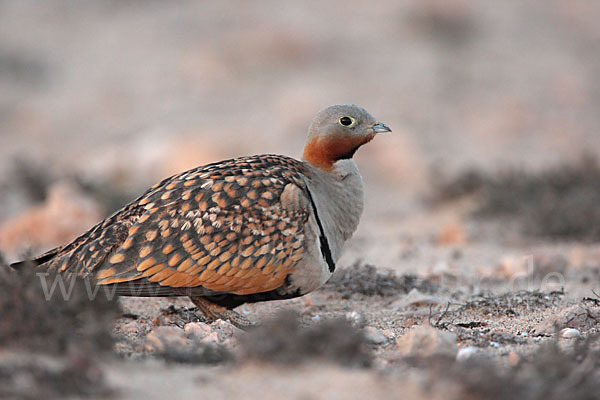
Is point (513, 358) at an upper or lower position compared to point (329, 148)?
lower

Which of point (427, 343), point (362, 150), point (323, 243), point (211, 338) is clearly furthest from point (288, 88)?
point (427, 343)

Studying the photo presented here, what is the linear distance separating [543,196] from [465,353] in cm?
607

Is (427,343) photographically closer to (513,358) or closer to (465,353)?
(465,353)

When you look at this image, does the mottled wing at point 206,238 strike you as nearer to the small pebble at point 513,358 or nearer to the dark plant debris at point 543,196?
the small pebble at point 513,358

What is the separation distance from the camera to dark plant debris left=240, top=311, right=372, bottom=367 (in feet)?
10.3

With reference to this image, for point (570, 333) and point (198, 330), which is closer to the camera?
point (198, 330)

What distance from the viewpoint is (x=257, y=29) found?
19.3 m

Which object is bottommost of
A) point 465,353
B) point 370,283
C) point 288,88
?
point 370,283

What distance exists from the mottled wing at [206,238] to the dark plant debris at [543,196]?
16.0ft

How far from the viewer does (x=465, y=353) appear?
3.71m

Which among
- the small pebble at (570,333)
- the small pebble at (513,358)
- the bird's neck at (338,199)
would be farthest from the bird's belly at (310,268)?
the small pebble at (570,333)

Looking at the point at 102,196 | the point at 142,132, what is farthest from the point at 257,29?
the point at 102,196

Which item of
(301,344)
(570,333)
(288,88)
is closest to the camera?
(301,344)

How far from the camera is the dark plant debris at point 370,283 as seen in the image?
5898 mm
